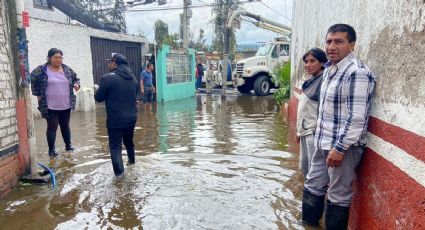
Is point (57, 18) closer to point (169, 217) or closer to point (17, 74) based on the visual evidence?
point (17, 74)

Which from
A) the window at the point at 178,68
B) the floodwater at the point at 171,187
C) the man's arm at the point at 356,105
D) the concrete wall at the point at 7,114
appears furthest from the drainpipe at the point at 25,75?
the window at the point at 178,68

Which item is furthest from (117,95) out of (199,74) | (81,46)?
(199,74)

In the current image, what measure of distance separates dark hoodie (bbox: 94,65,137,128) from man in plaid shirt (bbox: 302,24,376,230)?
8.59ft

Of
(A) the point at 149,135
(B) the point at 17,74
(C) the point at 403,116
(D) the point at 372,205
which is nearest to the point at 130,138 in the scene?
(B) the point at 17,74

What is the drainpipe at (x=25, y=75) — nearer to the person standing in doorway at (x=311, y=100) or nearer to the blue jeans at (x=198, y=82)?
the person standing in doorway at (x=311, y=100)

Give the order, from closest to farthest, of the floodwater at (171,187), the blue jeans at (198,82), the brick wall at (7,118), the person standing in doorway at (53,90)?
1. the floodwater at (171,187)
2. the brick wall at (7,118)
3. the person standing in doorway at (53,90)
4. the blue jeans at (198,82)

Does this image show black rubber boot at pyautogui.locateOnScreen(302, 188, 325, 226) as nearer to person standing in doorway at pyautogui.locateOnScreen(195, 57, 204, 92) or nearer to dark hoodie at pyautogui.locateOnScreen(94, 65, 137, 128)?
dark hoodie at pyautogui.locateOnScreen(94, 65, 137, 128)

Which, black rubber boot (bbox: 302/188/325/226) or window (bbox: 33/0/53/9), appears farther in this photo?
window (bbox: 33/0/53/9)

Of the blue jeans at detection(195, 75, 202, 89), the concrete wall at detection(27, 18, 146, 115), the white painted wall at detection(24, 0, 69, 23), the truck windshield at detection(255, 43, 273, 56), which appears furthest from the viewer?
the blue jeans at detection(195, 75, 202, 89)

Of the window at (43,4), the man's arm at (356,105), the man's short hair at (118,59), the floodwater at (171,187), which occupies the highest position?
the window at (43,4)

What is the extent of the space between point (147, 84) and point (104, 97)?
27.0 ft

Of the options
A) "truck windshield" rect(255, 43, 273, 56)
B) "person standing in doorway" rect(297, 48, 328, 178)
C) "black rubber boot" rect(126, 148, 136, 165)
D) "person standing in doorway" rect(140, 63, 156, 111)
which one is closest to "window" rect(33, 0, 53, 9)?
"person standing in doorway" rect(140, 63, 156, 111)

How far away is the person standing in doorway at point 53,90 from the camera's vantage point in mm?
5543

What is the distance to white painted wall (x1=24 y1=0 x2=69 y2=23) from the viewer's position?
14.9m
